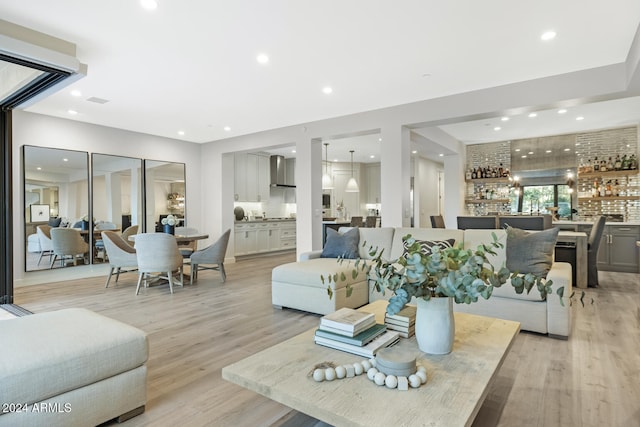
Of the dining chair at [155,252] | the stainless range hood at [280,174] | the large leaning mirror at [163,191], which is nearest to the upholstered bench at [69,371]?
the dining chair at [155,252]

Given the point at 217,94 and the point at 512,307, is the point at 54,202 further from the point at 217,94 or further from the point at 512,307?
the point at 512,307

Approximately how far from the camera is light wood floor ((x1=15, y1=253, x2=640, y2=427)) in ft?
6.22

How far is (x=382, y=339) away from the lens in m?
1.81

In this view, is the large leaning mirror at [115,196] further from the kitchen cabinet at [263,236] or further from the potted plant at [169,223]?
the kitchen cabinet at [263,236]

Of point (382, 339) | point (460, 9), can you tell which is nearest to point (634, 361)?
point (382, 339)

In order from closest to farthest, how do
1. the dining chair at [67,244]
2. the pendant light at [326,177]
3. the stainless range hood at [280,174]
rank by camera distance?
the dining chair at [67,244] → the pendant light at [326,177] → the stainless range hood at [280,174]

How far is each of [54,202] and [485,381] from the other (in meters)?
6.59

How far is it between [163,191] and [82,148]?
1.62m

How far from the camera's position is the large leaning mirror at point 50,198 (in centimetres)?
546

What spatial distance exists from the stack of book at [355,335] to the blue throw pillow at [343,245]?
242 centimetres

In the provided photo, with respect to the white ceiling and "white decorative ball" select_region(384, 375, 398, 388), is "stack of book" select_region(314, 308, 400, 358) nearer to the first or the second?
"white decorative ball" select_region(384, 375, 398, 388)

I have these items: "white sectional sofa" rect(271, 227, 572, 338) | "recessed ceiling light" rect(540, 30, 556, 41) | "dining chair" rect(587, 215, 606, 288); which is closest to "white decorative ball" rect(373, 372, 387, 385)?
"white sectional sofa" rect(271, 227, 572, 338)

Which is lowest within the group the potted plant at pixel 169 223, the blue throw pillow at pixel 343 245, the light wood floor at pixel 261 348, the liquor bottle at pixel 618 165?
the light wood floor at pixel 261 348

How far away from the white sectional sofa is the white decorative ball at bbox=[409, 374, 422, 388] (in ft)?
6.63
